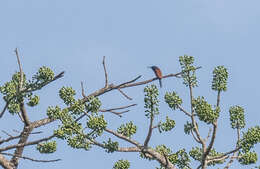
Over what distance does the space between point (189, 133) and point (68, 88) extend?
180 inches

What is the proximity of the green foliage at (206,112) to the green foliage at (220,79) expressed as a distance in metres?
1.01

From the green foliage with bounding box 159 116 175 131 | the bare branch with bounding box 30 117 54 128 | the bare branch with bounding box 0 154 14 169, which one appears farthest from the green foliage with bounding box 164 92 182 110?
the bare branch with bounding box 0 154 14 169

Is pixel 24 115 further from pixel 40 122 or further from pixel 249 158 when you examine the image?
pixel 249 158

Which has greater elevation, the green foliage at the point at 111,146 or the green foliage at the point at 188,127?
the green foliage at the point at 188,127

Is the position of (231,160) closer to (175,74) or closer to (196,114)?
(196,114)

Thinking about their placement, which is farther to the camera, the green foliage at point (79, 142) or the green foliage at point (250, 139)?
the green foliage at point (250, 139)

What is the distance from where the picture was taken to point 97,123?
57.2 feet

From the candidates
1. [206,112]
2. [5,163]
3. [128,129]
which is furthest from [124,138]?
[5,163]

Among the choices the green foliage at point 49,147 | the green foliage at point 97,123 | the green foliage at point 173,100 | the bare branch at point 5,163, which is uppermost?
the green foliage at point 173,100

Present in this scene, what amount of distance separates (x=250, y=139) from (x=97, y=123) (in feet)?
17.5

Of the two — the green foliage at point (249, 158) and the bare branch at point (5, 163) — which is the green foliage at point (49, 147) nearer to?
the bare branch at point (5, 163)

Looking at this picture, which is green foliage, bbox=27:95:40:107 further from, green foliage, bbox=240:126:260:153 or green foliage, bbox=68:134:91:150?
green foliage, bbox=240:126:260:153

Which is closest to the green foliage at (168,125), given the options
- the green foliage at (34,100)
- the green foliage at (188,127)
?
the green foliage at (188,127)

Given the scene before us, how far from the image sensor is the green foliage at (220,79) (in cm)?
1866
